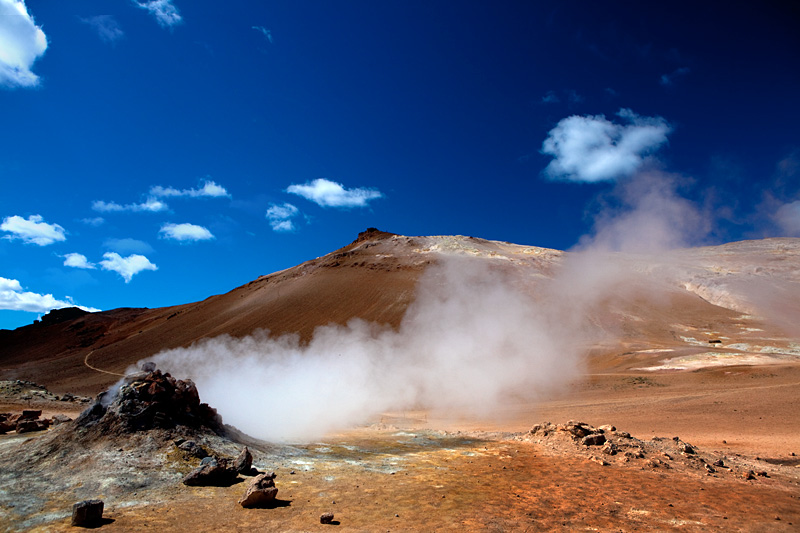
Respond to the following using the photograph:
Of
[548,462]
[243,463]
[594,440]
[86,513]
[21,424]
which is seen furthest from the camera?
[21,424]

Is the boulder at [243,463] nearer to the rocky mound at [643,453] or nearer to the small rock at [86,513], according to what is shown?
the small rock at [86,513]

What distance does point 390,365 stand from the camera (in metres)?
31.5

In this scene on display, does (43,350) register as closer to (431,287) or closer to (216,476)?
(431,287)

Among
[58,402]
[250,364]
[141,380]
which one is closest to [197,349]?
[250,364]

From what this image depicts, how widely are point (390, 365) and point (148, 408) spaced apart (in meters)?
22.9

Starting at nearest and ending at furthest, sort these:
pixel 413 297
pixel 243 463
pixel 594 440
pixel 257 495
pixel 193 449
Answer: pixel 257 495, pixel 243 463, pixel 193 449, pixel 594 440, pixel 413 297

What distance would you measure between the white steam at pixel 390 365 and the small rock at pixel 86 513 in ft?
25.5

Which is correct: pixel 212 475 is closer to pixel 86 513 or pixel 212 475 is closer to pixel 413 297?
pixel 86 513

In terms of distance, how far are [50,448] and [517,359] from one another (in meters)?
30.4

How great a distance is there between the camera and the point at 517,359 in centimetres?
3356

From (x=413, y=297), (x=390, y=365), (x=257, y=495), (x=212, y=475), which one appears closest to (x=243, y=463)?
(x=212, y=475)

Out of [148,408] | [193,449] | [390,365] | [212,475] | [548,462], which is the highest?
[390,365]

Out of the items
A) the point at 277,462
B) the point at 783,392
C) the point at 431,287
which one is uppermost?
the point at 431,287

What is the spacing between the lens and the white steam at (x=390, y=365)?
2019 centimetres
